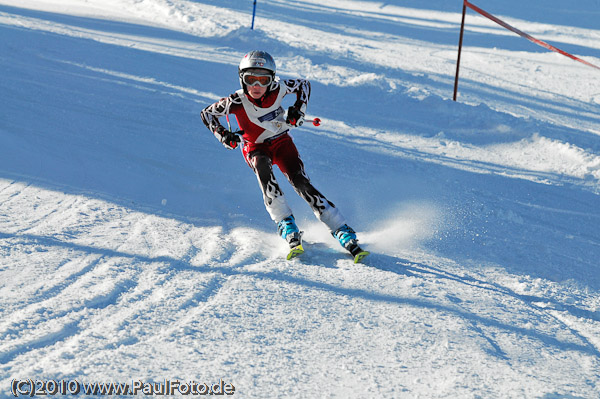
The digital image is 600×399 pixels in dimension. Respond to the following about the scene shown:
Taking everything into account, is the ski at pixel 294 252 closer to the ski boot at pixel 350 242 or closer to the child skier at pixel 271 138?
the child skier at pixel 271 138

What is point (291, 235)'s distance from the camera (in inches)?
197

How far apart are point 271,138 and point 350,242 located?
117cm

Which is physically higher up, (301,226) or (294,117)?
(294,117)

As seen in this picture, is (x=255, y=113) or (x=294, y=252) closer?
(x=294, y=252)

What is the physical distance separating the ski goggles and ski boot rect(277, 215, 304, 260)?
115cm

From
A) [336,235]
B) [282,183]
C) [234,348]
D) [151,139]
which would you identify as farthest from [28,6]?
[234,348]

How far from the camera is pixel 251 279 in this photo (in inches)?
175

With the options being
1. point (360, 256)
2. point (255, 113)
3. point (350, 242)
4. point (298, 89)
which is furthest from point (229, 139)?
point (360, 256)

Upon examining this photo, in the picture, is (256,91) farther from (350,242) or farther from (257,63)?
(350,242)

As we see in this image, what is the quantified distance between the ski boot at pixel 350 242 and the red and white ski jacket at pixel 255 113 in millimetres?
1045

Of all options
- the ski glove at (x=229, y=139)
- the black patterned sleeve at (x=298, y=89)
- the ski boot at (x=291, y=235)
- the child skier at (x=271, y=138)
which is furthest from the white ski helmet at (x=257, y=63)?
the ski boot at (x=291, y=235)

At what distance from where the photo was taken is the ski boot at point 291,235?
16.1 ft

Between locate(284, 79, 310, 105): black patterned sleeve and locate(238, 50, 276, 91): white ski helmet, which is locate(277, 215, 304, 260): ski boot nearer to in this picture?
locate(284, 79, 310, 105): black patterned sleeve

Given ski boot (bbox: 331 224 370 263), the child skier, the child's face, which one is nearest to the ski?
the child skier
